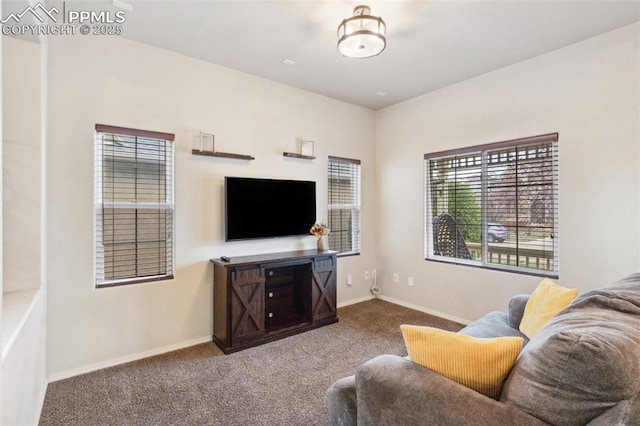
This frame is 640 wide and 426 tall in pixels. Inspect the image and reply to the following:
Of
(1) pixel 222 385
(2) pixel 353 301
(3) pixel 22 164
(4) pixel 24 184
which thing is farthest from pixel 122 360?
(2) pixel 353 301

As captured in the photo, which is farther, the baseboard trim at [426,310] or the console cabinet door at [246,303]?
the baseboard trim at [426,310]

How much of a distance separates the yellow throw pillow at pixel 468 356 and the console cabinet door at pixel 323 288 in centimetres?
241

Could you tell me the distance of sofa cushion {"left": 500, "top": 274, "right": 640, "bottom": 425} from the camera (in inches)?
36.8

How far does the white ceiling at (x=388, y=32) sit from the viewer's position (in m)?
2.48

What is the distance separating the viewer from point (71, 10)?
2.48 metres

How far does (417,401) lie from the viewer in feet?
3.95

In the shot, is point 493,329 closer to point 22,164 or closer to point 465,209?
point 465,209

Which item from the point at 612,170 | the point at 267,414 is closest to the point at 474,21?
the point at 612,170

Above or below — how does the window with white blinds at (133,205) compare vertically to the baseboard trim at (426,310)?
above

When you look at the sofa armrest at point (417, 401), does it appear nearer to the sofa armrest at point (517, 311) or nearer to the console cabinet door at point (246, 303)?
the sofa armrest at point (517, 311)

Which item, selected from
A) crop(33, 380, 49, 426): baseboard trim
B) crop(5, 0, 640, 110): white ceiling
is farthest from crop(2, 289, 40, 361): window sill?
crop(5, 0, 640, 110): white ceiling

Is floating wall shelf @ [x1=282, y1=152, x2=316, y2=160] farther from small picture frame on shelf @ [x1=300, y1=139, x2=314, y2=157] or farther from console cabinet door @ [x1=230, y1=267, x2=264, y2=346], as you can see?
console cabinet door @ [x1=230, y1=267, x2=264, y2=346]

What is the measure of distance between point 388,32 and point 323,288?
2.73 m

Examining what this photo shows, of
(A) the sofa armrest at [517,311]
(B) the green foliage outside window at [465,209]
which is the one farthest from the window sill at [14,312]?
(B) the green foliage outside window at [465,209]
